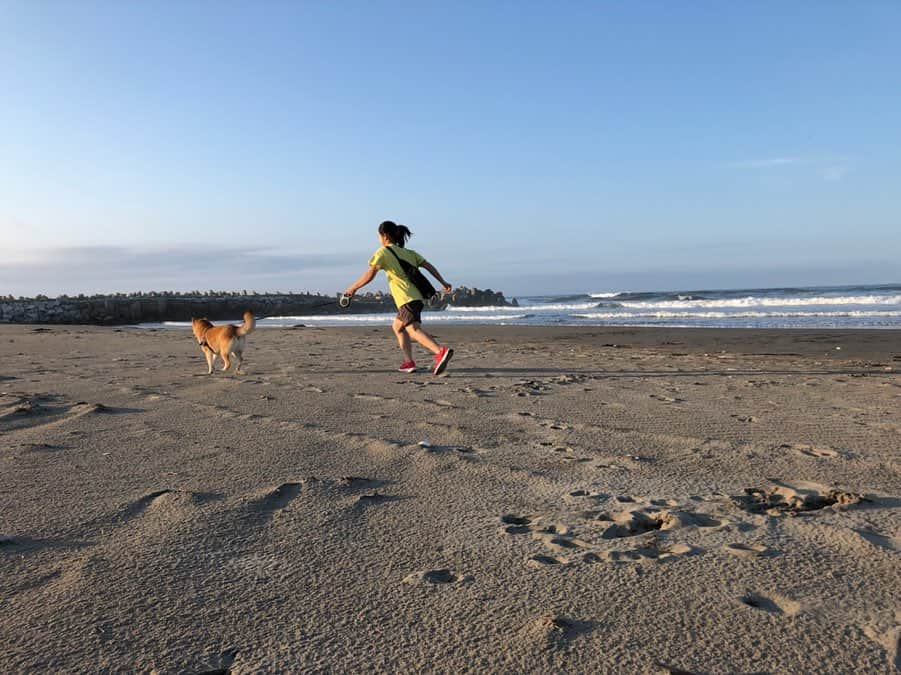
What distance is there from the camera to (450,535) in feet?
6.83

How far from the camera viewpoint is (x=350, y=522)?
2.21 meters

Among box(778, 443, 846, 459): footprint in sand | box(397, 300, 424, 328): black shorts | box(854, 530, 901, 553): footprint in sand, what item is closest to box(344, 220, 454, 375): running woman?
box(397, 300, 424, 328): black shorts

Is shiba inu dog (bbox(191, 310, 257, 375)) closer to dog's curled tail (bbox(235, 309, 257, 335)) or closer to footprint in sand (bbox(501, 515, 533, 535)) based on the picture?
dog's curled tail (bbox(235, 309, 257, 335))

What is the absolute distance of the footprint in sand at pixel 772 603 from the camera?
5.11ft

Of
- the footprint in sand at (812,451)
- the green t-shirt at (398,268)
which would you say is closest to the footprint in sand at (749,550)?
the footprint in sand at (812,451)

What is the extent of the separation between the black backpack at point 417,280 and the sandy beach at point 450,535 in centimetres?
228

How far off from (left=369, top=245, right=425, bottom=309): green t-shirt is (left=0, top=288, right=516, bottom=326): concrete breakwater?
12.5 m

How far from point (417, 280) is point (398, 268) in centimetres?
25

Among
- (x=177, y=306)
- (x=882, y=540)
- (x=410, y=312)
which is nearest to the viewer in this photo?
(x=882, y=540)

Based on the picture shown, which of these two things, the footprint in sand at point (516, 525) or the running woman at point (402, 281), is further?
the running woman at point (402, 281)

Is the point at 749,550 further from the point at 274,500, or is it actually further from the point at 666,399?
the point at 666,399

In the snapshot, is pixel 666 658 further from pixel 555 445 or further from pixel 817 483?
pixel 555 445

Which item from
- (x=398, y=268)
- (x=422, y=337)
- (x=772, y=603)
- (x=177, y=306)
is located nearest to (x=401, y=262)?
(x=398, y=268)

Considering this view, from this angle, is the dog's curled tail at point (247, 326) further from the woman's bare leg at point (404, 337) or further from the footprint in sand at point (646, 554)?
the footprint in sand at point (646, 554)
